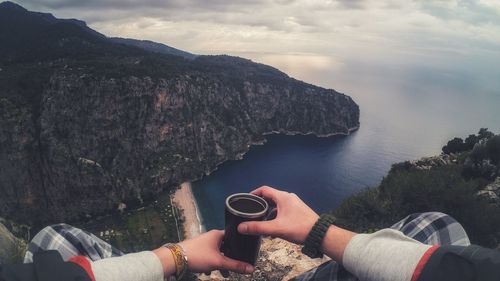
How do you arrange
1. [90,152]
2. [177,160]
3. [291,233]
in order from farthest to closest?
[177,160]
[90,152]
[291,233]

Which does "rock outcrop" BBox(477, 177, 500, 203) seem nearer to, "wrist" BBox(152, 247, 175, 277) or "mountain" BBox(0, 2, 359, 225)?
"wrist" BBox(152, 247, 175, 277)

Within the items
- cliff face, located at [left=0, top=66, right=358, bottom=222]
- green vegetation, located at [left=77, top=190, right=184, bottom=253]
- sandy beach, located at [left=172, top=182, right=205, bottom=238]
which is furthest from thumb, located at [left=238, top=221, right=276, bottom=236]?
cliff face, located at [left=0, top=66, right=358, bottom=222]

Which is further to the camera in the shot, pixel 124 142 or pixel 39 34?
pixel 39 34

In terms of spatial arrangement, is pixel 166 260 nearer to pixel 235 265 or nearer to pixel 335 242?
pixel 235 265

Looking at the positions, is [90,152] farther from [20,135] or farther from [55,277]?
[55,277]

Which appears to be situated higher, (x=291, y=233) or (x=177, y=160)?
(x=291, y=233)

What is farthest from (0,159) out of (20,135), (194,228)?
(194,228)

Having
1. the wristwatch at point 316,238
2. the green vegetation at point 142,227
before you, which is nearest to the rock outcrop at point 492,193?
the wristwatch at point 316,238

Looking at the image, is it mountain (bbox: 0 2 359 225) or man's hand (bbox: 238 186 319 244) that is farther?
mountain (bbox: 0 2 359 225)
